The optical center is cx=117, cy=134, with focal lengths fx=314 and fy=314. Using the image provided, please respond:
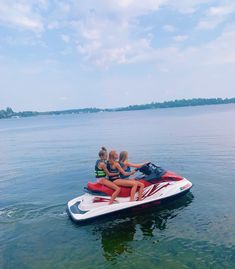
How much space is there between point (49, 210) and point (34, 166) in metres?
11.8

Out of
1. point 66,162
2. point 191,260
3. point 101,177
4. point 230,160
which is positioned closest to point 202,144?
point 230,160

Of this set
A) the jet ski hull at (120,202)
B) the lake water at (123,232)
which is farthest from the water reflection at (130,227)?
the jet ski hull at (120,202)

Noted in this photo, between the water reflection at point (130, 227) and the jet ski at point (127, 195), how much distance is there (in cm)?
37

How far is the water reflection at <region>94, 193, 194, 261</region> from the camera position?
356 inches

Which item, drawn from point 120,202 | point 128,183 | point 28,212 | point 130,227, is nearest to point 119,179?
point 128,183

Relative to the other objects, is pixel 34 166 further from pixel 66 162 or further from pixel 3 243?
pixel 3 243

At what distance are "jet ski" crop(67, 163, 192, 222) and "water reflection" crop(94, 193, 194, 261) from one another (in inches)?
14.8

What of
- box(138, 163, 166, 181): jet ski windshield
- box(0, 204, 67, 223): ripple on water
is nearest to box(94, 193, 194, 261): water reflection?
box(138, 163, 166, 181): jet ski windshield

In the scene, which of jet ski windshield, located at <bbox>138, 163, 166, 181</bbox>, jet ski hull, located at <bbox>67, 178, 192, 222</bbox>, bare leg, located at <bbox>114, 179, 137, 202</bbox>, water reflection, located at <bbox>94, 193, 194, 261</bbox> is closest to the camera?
Answer: water reflection, located at <bbox>94, 193, 194, 261</bbox>

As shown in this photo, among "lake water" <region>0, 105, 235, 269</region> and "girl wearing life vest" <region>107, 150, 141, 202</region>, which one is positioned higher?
"girl wearing life vest" <region>107, 150, 141, 202</region>

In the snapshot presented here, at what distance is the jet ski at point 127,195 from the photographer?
10.5 meters

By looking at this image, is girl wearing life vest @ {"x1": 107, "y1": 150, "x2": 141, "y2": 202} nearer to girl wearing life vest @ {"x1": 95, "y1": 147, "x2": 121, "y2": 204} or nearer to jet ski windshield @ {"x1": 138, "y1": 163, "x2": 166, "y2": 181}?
girl wearing life vest @ {"x1": 95, "y1": 147, "x2": 121, "y2": 204}

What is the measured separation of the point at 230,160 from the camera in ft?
64.0

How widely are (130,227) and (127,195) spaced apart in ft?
4.05
